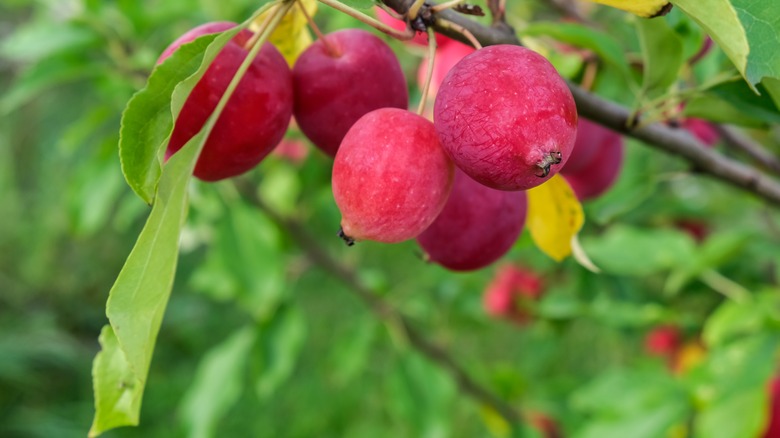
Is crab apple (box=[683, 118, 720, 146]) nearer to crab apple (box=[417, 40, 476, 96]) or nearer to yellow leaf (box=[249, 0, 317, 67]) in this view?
crab apple (box=[417, 40, 476, 96])

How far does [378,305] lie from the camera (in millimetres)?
1545

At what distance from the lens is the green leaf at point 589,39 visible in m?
0.69

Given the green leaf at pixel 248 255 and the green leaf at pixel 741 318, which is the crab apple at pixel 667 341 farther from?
the green leaf at pixel 248 255

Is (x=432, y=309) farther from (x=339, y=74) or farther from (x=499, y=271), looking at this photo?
(x=339, y=74)

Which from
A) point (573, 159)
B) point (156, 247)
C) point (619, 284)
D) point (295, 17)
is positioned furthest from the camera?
point (619, 284)

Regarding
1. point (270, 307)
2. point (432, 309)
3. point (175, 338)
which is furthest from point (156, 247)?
point (175, 338)

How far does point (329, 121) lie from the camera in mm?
524

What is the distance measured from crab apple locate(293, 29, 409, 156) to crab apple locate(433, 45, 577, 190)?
0.11 metres

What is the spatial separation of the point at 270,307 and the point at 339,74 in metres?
1.05

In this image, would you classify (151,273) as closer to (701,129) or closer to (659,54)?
(659,54)

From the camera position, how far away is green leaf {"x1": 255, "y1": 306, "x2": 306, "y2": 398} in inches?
55.4

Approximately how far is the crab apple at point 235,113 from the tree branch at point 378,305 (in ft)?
3.32

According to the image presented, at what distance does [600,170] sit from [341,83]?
0.40 metres

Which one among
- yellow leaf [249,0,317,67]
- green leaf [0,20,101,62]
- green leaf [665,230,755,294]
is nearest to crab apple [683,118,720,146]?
A: green leaf [665,230,755,294]
